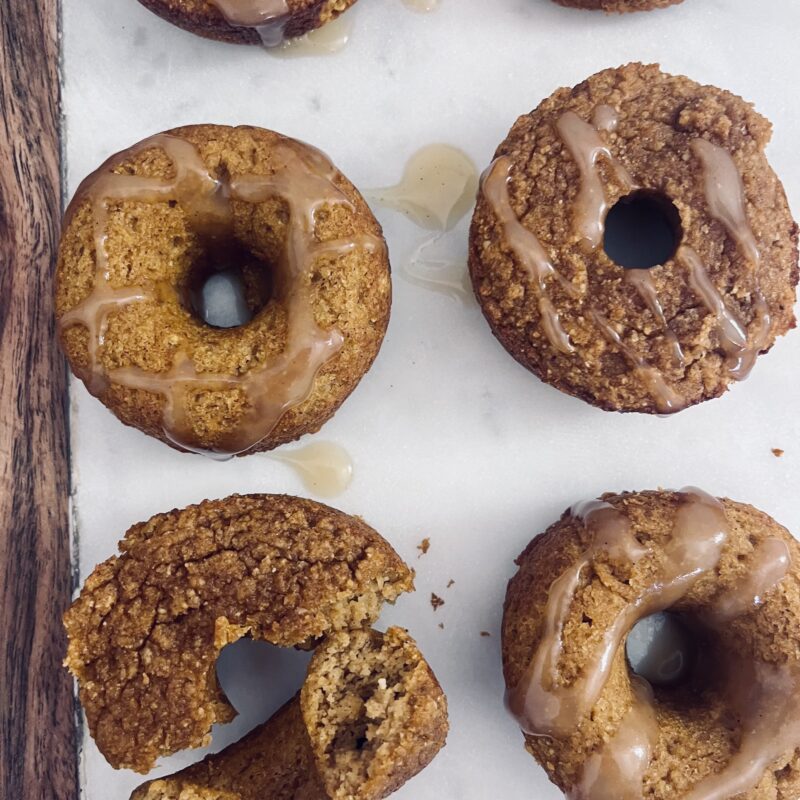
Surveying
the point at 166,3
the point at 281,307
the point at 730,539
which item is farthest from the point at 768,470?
the point at 166,3

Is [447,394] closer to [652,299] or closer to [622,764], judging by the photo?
[652,299]

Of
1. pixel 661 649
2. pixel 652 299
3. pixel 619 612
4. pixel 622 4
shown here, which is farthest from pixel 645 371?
pixel 622 4

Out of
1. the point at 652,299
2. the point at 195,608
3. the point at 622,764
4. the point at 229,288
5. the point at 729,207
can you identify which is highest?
the point at 729,207

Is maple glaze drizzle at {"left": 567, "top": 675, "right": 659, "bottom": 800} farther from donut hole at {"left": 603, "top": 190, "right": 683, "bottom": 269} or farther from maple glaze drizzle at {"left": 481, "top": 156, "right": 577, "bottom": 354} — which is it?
donut hole at {"left": 603, "top": 190, "right": 683, "bottom": 269}

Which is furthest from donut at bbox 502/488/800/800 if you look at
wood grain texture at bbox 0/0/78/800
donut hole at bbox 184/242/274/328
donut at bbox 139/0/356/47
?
donut at bbox 139/0/356/47

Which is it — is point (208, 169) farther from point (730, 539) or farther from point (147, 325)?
point (730, 539)

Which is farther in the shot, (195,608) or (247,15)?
(247,15)
